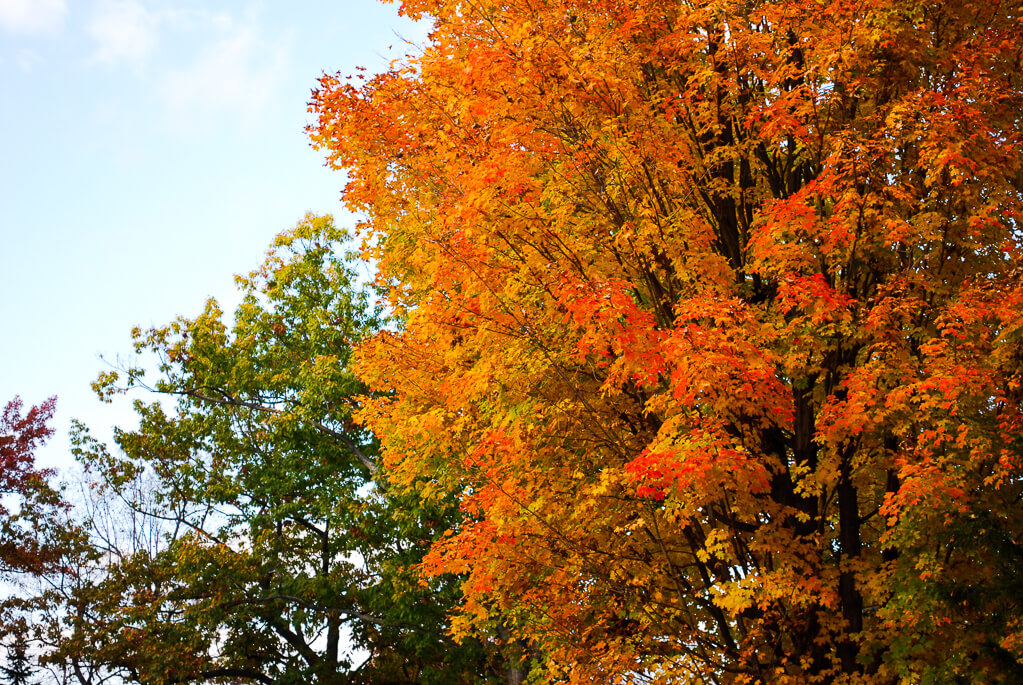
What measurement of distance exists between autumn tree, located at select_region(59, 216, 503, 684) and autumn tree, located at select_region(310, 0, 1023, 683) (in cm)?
801

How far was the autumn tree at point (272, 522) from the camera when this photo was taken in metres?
18.3

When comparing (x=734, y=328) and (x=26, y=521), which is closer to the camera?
(x=734, y=328)

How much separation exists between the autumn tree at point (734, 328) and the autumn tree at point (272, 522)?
801 centimetres

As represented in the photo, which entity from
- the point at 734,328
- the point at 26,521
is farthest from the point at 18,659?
the point at 734,328

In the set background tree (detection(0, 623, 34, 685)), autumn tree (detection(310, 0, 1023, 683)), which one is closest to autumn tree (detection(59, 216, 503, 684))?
background tree (detection(0, 623, 34, 685))

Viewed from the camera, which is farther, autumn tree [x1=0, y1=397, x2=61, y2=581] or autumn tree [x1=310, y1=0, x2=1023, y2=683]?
autumn tree [x1=0, y1=397, x2=61, y2=581]

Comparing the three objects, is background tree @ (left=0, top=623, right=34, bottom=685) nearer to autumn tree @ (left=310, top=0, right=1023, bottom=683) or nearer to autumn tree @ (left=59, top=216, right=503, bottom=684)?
autumn tree @ (left=59, top=216, right=503, bottom=684)

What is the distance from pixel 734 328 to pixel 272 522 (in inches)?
600

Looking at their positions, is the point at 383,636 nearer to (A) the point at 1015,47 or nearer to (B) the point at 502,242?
(B) the point at 502,242

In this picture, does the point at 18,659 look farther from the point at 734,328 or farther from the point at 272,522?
the point at 734,328

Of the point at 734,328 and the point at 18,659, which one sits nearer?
the point at 734,328

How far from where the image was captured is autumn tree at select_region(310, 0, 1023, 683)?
7.59m

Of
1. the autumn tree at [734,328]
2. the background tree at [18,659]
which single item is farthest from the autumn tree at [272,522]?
the autumn tree at [734,328]

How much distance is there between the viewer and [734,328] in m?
7.45
